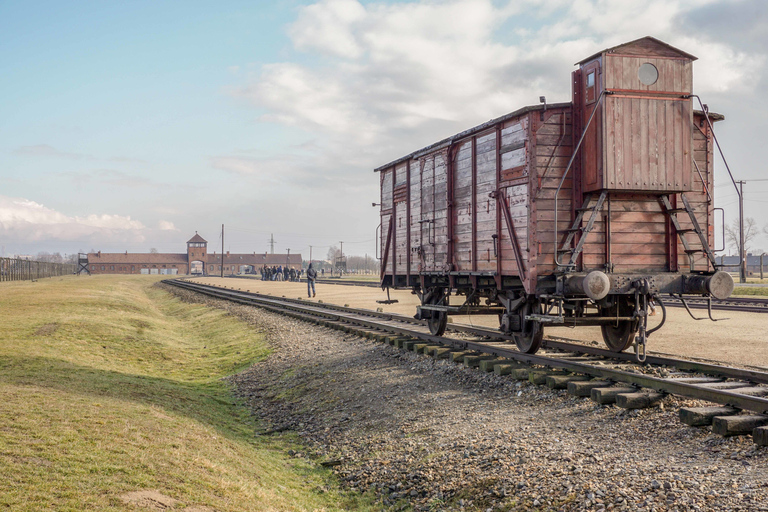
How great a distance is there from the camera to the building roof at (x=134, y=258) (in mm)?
150500

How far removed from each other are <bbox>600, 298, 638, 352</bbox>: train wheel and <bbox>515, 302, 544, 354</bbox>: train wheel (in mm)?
1308

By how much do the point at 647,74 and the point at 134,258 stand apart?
16042 cm

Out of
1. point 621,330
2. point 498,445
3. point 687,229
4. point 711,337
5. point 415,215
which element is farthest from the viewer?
point 415,215

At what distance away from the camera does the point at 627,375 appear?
293 inches

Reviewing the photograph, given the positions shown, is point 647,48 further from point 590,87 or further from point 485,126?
point 485,126

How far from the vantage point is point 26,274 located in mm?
60188

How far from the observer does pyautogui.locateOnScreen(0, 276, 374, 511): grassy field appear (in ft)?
16.2

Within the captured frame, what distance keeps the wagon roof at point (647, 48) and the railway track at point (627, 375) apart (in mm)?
4802

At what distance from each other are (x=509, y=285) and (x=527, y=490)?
552 centimetres

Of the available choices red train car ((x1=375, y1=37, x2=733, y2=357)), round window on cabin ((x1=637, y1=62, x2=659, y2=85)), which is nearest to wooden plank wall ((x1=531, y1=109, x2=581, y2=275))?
red train car ((x1=375, y1=37, x2=733, y2=357))

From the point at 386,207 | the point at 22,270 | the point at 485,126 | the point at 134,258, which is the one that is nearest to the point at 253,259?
the point at 134,258

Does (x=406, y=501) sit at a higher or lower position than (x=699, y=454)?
lower

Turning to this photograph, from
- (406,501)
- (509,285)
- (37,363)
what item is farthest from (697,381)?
(37,363)

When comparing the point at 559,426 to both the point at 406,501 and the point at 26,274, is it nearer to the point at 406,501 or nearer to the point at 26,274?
the point at 406,501
